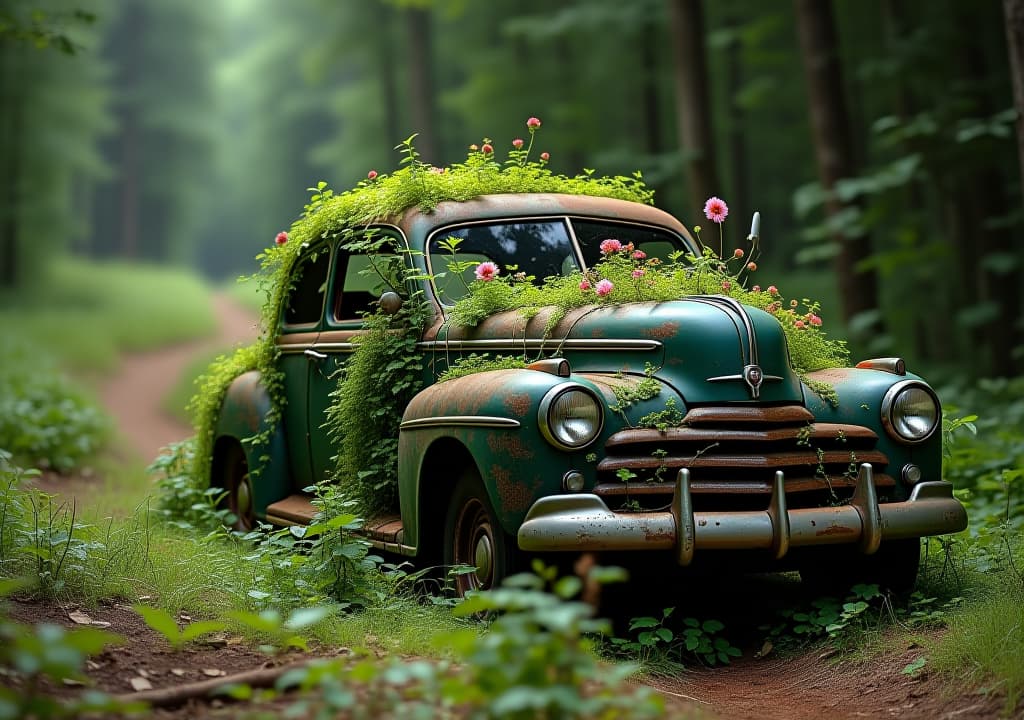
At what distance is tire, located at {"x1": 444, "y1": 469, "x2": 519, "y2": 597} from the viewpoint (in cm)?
496

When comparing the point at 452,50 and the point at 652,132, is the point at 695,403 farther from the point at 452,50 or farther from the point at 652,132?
the point at 452,50

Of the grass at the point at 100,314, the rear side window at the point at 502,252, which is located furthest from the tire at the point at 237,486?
the grass at the point at 100,314

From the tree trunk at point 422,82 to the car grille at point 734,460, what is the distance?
1692 cm


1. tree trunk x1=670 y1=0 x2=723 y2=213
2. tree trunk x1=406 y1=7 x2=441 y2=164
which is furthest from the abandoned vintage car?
tree trunk x1=406 y1=7 x2=441 y2=164

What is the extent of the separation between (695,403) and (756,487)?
0.45 meters

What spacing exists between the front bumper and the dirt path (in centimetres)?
368

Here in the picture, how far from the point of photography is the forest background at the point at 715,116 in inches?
488

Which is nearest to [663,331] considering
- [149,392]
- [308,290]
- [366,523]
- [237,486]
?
[366,523]

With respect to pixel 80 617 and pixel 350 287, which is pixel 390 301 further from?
pixel 80 617

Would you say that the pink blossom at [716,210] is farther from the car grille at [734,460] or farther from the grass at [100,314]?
the grass at [100,314]

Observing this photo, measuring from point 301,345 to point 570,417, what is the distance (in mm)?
Answer: 2741

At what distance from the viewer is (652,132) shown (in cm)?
1922

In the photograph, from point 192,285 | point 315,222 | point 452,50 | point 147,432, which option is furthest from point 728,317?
point 192,285

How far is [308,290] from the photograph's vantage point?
7.38 metres
